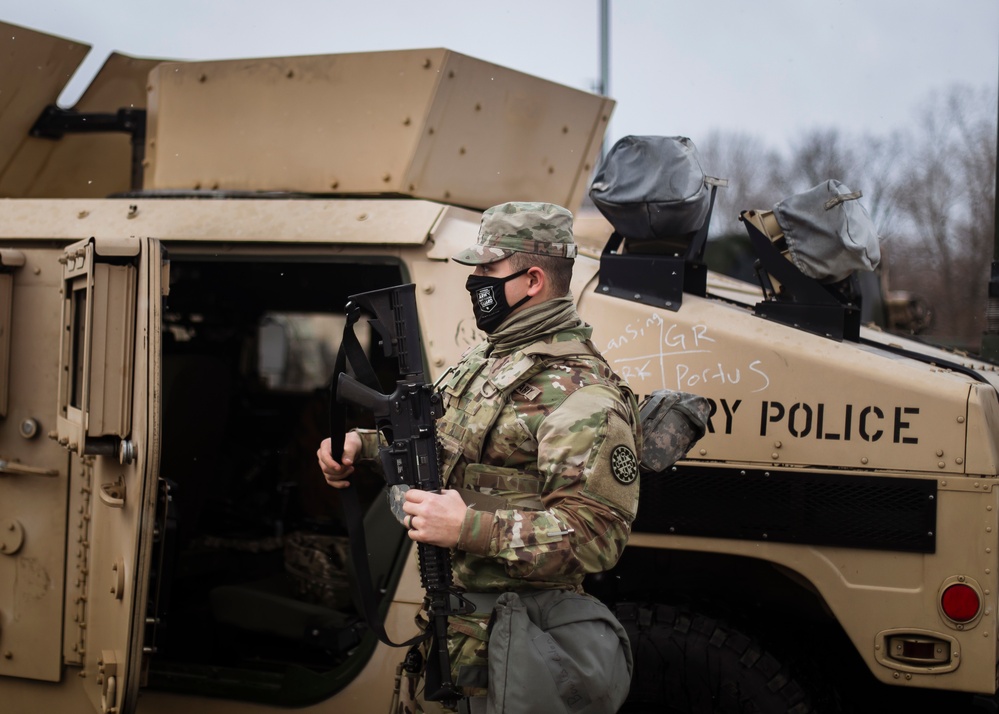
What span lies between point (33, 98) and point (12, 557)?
203 centimetres

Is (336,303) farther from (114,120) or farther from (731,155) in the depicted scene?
(731,155)

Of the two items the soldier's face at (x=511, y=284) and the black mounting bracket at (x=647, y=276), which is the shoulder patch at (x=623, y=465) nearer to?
the soldier's face at (x=511, y=284)

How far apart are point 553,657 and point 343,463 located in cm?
73

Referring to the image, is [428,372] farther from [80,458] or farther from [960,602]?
[960,602]

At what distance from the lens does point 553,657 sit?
85.2 inches

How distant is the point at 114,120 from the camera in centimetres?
445

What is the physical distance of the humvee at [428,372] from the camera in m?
2.67

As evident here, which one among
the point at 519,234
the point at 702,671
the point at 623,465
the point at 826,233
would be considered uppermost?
the point at 826,233

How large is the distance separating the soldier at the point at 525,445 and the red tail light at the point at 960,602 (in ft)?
3.08

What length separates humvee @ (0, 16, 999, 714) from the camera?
267 centimetres

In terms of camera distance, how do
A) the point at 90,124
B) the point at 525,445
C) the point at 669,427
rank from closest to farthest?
the point at 525,445 → the point at 669,427 → the point at 90,124

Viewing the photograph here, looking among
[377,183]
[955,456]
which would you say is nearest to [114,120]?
[377,183]

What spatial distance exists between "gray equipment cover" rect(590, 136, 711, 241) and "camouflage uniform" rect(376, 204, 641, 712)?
57cm

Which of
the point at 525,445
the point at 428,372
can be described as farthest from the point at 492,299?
the point at 428,372
